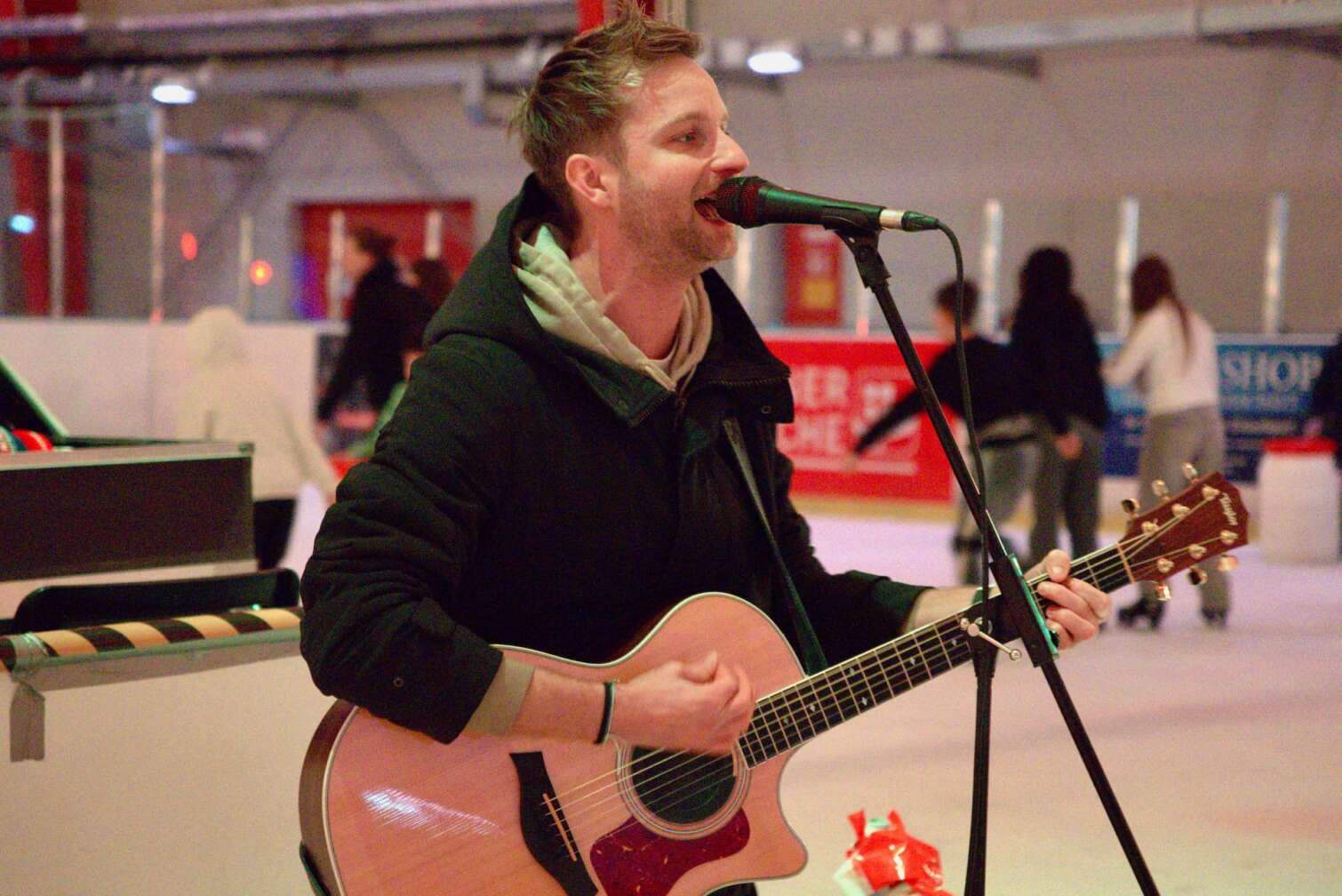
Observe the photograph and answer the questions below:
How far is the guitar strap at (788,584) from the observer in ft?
6.59

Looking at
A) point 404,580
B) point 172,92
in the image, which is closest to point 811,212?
point 404,580

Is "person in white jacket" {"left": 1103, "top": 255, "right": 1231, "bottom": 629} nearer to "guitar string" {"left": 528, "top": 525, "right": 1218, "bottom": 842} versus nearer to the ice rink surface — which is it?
the ice rink surface

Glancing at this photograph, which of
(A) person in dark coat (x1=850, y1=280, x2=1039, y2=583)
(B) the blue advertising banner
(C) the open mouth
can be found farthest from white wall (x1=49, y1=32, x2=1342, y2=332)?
(C) the open mouth

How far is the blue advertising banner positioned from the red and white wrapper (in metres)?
6.86

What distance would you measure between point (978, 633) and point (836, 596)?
37 cm

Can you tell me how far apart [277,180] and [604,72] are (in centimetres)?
1423

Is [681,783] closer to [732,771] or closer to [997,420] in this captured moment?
[732,771]

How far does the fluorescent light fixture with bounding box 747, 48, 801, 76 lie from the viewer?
11102 millimetres

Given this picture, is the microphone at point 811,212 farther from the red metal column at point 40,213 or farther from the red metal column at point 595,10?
the red metal column at point 40,213

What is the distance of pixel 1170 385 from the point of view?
6273 millimetres

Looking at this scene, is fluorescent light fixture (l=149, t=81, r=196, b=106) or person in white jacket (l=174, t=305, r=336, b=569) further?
fluorescent light fixture (l=149, t=81, r=196, b=106)

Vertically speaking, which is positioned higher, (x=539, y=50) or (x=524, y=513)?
(x=539, y=50)

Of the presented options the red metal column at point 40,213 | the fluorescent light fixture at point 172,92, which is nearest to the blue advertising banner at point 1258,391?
the red metal column at point 40,213

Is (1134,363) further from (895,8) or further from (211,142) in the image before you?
(211,142)
